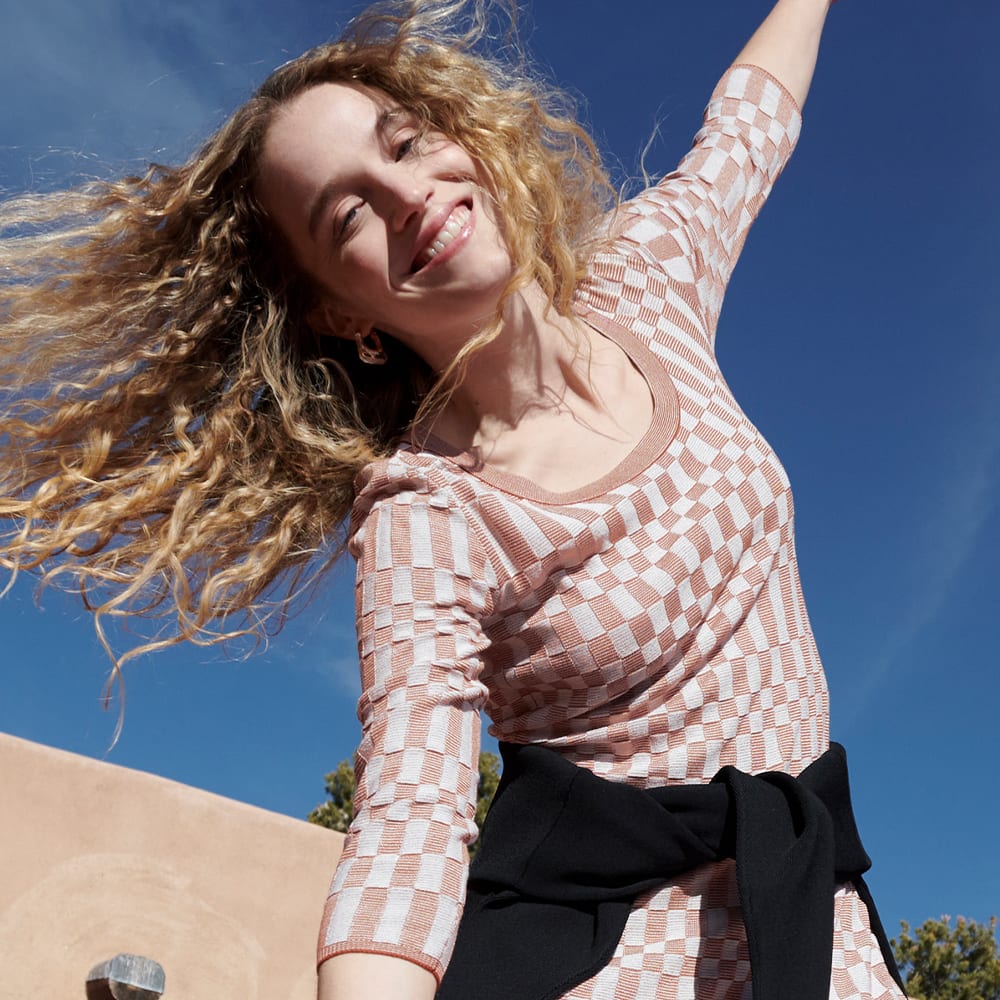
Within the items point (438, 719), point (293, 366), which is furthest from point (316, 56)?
point (438, 719)

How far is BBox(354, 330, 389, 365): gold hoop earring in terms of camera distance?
161cm

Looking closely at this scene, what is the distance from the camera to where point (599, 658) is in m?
1.21

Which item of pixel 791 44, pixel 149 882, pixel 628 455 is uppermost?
pixel 791 44

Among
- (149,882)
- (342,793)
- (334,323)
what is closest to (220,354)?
(334,323)

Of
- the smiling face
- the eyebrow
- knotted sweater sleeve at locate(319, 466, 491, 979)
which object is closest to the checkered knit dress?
knotted sweater sleeve at locate(319, 466, 491, 979)

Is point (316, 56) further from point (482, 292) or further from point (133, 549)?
point (133, 549)

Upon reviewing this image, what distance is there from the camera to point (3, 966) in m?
4.40

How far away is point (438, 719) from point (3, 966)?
4058mm

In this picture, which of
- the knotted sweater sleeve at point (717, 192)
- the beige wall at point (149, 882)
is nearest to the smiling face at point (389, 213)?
the knotted sweater sleeve at point (717, 192)

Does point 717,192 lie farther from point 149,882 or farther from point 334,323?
point 149,882

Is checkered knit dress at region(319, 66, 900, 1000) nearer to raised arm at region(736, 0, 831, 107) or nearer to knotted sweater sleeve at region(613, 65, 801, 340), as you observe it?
knotted sweater sleeve at region(613, 65, 801, 340)

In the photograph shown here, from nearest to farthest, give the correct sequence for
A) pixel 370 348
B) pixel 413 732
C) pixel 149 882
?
pixel 413 732 → pixel 370 348 → pixel 149 882

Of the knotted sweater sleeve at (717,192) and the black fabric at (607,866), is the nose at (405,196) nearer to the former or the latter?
the knotted sweater sleeve at (717,192)

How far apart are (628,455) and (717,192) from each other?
0.60m
